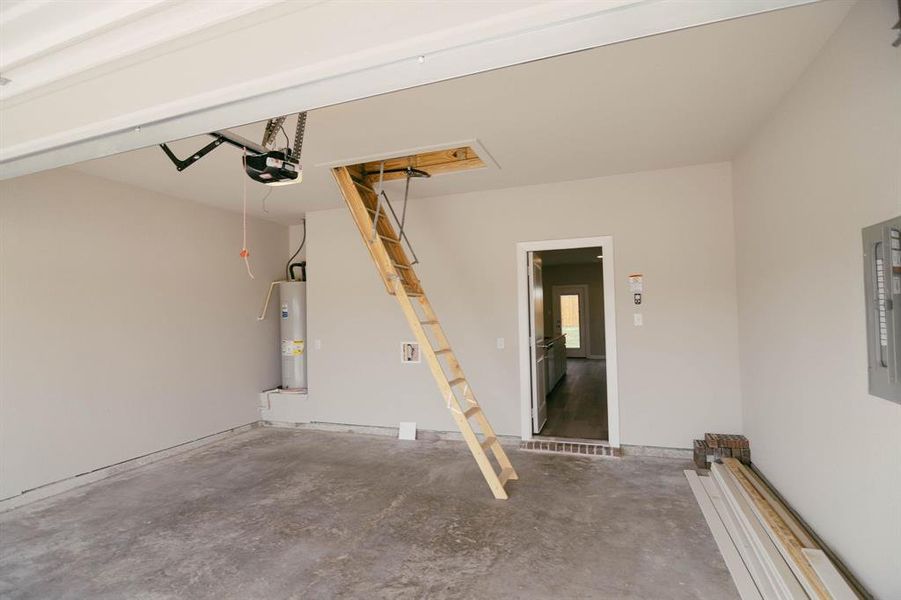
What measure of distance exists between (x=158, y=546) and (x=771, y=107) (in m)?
5.32

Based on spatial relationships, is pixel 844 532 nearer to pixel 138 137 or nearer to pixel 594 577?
pixel 594 577

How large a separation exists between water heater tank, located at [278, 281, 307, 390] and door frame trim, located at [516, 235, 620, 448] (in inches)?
127

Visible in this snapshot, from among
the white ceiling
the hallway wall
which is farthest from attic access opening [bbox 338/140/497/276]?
the hallway wall

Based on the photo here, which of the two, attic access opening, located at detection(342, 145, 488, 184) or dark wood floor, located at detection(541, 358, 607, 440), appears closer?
attic access opening, located at detection(342, 145, 488, 184)

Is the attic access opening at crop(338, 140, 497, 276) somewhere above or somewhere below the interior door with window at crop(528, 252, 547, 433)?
above

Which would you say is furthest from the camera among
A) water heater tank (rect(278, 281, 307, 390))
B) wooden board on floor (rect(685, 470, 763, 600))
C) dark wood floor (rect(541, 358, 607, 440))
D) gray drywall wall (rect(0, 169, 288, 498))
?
water heater tank (rect(278, 281, 307, 390))

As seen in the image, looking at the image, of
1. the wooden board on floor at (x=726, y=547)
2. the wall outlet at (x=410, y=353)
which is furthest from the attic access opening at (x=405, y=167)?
the wooden board on floor at (x=726, y=547)

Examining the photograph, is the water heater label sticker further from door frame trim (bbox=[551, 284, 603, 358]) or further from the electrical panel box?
door frame trim (bbox=[551, 284, 603, 358])

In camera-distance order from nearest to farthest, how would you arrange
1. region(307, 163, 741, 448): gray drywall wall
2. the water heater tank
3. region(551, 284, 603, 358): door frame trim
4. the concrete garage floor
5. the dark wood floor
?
the concrete garage floor < region(307, 163, 741, 448): gray drywall wall < the dark wood floor < the water heater tank < region(551, 284, 603, 358): door frame trim

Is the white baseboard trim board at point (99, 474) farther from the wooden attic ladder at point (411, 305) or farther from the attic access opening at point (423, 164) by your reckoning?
the attic access opening at point (423, 164)

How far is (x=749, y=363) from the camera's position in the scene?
3.98 m

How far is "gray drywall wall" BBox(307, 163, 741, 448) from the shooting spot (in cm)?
441

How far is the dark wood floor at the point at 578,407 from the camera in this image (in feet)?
17.3

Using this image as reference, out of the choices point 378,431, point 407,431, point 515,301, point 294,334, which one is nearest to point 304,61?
point 515,301
